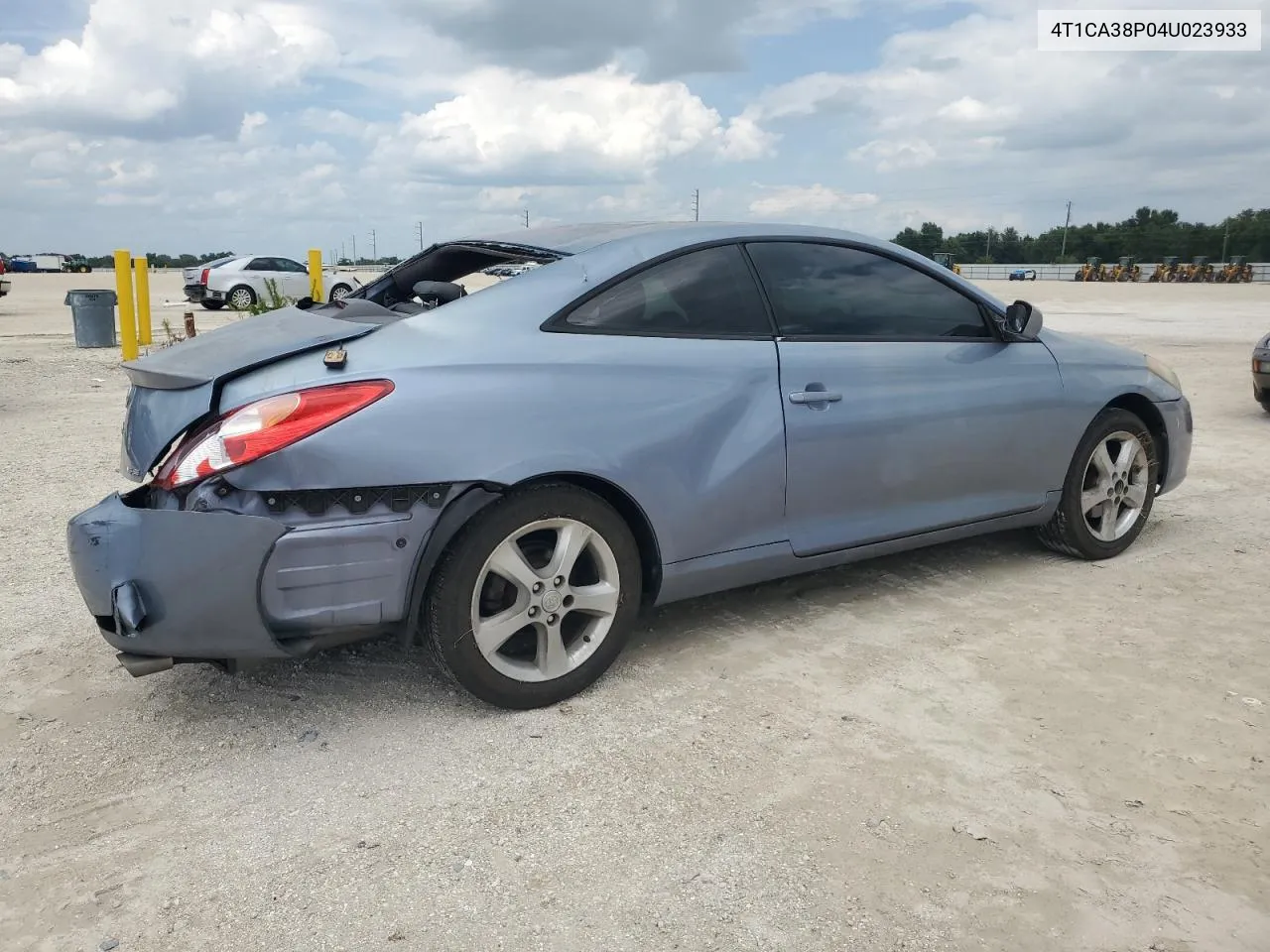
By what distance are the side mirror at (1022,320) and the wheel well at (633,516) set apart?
194cm

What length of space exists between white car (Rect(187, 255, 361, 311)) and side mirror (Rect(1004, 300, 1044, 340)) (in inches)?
830

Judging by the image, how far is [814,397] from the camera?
11.8 feet

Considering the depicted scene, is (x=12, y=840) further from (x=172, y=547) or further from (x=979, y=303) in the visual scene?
(x=979, y=303)

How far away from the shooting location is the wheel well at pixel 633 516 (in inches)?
121

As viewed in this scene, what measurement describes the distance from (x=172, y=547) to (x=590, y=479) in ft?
3.92

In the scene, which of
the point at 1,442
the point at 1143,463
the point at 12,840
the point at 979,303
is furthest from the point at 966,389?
the point at 1,442

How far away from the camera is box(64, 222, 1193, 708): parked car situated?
2742mm

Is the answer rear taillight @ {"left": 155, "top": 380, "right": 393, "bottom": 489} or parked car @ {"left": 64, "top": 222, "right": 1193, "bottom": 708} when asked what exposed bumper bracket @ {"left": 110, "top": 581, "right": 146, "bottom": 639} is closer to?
parked car @ {"left": 64, "top": 222, "right": 1193, "bottom": 708}

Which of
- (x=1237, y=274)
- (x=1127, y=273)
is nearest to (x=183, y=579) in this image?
(x=1237, y=274)

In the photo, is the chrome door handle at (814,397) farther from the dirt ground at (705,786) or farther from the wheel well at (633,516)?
the dirt ground at (705,786)

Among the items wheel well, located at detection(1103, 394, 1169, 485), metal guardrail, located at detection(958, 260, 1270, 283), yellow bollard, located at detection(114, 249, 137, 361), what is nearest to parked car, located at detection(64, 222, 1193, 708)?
wheel well, located at detection(1103, 394, 1169, 485)

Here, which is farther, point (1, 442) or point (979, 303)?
point (1, 442)

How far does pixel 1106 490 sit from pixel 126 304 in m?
12.2

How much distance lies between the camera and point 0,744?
2965 millimetres
